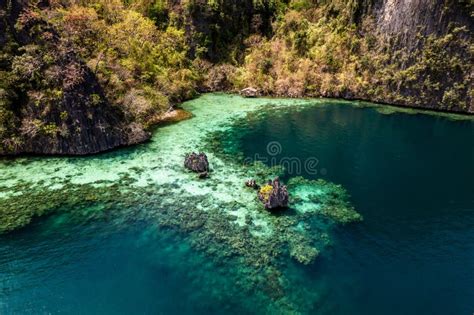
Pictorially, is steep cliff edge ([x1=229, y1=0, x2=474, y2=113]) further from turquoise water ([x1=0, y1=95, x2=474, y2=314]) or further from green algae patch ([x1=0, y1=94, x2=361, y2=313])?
green algae patch ([x1=0, y1=94, x2=361, y2=313])

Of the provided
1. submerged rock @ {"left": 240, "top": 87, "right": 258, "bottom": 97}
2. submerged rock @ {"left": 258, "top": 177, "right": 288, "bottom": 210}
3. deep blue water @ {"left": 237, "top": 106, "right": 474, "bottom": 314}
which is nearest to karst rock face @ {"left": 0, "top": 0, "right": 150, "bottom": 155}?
deep blue water @ {"left": 237, "top": 106, "right": 474, "bottom": 314}

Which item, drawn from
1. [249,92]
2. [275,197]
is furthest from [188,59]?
[275,197]

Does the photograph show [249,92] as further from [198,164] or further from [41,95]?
[41,95]

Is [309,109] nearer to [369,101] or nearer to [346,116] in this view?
[346,116]

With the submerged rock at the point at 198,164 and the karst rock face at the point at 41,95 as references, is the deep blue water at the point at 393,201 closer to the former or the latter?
the submerged rock at the point at 198,164

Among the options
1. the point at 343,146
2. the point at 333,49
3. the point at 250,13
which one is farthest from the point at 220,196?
the point at 250,13

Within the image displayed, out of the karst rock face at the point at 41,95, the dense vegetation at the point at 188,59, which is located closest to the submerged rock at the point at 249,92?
the dense vegetation at the point at 188,59
